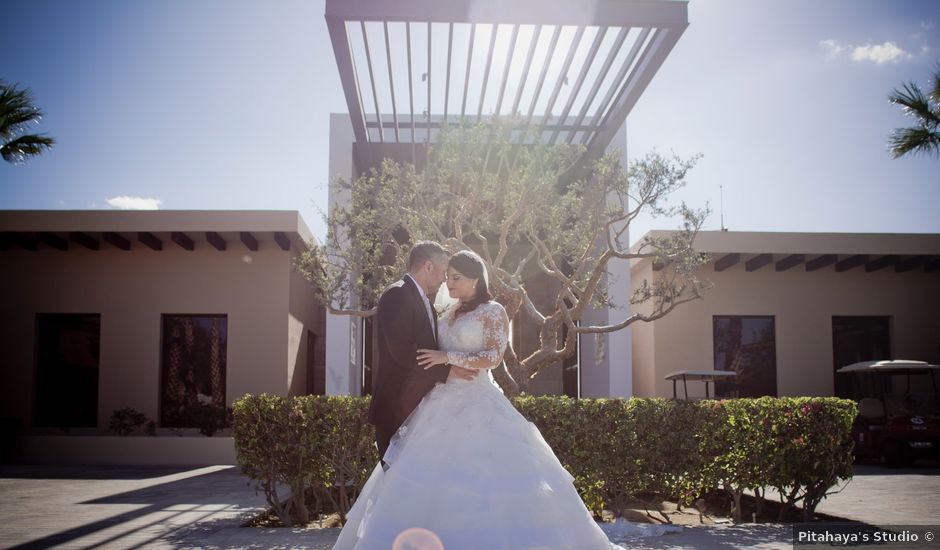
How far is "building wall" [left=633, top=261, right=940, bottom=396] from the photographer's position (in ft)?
55.7

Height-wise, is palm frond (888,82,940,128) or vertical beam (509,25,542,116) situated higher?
palm frond (888,82,940,128)

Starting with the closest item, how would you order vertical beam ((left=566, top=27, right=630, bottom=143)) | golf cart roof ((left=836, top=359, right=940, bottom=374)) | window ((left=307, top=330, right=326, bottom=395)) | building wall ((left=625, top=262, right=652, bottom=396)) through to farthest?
vertical beam ((left=566, top=27, right=630, bottom=143)) < golf cart roof ((left=836, top=359, right=940, bottom=374)) < building wall ((left=625, top=262, right=652, bottom=396)) < window ((left=307, top=330, right=326, bottom=395))

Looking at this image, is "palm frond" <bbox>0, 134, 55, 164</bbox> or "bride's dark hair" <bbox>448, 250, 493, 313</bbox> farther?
"palm frond" <bbox>0, 134, 55, 164</bbox>

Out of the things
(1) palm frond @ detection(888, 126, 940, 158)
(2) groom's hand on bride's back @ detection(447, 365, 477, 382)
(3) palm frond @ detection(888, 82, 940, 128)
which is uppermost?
(3) palm frond @ detection(888, 82, 940, 128)

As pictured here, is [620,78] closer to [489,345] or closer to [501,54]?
[501,54]

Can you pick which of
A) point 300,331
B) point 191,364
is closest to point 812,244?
point 300,331

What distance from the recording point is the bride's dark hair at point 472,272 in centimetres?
399

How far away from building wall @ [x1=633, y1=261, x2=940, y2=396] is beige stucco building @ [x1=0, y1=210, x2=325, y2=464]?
9307mm

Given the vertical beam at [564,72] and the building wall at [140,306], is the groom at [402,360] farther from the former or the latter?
the building wall at [140,306]

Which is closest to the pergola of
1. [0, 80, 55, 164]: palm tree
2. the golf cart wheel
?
[0, 80, 55, 164]: palm tree

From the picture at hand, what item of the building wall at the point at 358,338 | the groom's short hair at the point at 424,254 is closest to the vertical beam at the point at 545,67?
the building wall at the point at 358,338

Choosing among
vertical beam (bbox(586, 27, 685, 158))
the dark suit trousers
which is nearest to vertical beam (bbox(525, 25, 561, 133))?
vertical beam (bbox(586, 27, 685, 158))

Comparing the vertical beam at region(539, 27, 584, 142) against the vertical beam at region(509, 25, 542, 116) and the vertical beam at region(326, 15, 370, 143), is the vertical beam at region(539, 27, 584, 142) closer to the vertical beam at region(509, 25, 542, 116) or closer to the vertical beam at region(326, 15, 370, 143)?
the vertical beam at region(509, 25, 542, 116)

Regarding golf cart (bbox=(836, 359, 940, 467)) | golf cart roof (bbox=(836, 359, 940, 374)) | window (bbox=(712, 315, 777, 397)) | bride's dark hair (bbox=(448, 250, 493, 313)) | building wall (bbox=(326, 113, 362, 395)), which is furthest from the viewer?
window (bbox=(712, 315, 777, 397))
